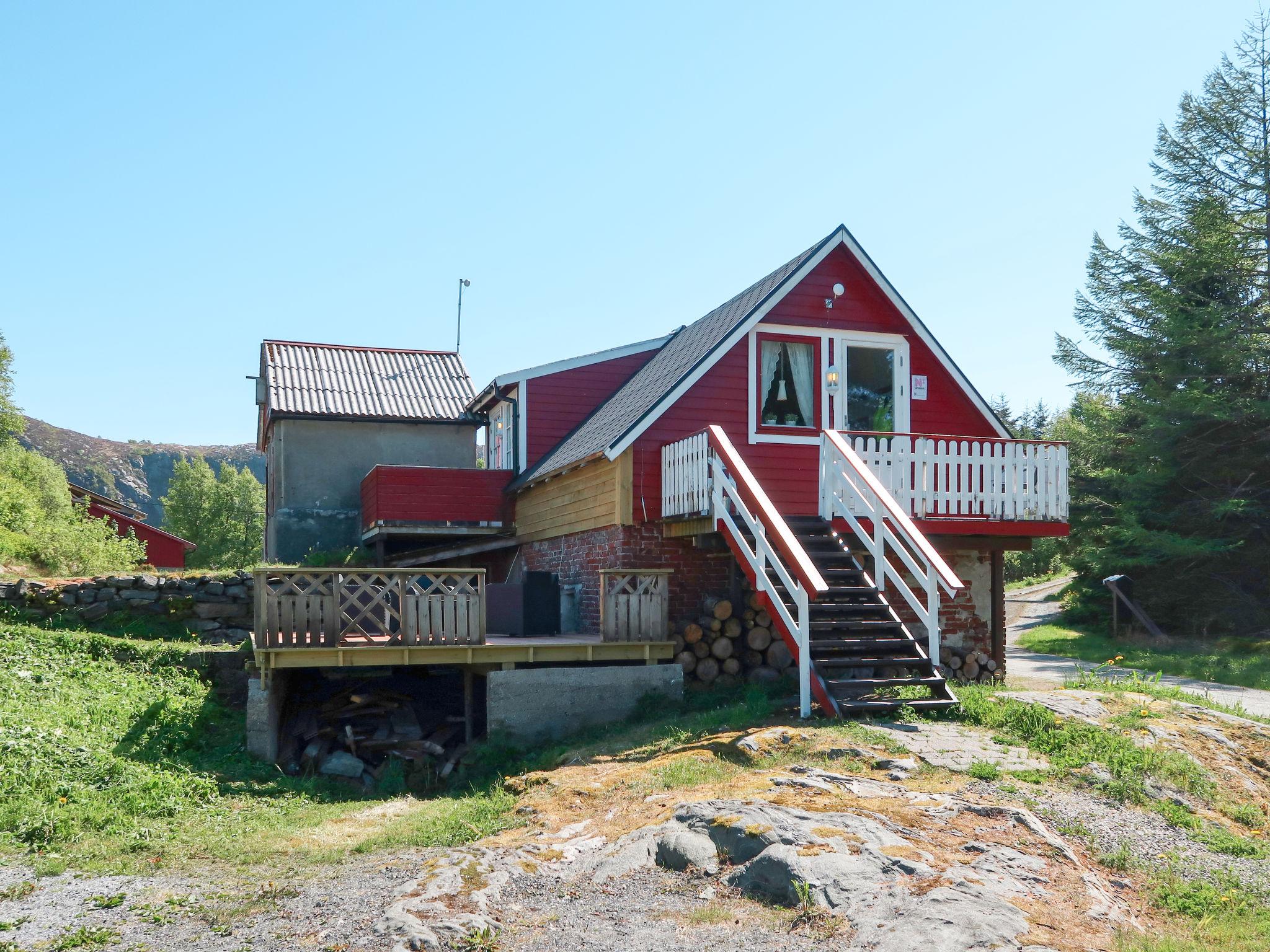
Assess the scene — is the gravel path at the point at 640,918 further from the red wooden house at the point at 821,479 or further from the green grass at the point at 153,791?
the red wooden house at the point at 821,479

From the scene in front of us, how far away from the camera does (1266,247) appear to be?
26.2m

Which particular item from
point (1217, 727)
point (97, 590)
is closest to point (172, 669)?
point (97, 590)

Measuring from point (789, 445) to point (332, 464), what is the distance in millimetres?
11720

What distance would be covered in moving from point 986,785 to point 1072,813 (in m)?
0.65

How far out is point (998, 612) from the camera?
48.8 ft

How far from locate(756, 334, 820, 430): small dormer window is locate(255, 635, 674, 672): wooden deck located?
4357mm

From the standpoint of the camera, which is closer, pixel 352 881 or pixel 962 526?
pixel 352 881

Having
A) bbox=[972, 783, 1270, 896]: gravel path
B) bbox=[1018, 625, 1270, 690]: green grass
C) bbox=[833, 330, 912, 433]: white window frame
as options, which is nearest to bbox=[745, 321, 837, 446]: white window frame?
bbox=[833, 330, 912, 433]: white window frame

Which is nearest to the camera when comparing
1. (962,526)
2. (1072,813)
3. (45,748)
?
(1072,813)

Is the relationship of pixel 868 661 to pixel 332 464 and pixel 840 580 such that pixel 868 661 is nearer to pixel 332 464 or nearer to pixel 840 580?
pixel 840 580

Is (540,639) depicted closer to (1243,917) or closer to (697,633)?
(697,633)

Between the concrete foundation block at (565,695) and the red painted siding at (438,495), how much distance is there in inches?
287

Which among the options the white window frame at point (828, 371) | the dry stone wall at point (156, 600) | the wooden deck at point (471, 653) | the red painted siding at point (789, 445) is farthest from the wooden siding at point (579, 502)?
the dry stone wall at point (156, 600)

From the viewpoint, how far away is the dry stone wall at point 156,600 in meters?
15.7
